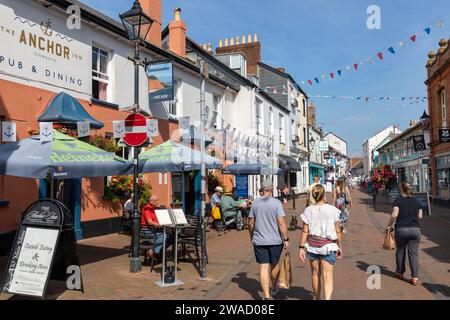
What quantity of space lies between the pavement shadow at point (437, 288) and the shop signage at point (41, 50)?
30.2ft

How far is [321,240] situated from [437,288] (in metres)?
2.73

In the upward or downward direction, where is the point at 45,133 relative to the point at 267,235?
upward

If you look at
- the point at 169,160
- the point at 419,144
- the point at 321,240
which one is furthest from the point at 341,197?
the point at 419,144

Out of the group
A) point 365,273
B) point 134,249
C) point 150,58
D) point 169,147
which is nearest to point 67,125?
point 169,147

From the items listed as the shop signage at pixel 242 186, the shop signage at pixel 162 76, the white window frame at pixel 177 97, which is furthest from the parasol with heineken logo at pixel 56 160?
the shop signage at pixel 242 186

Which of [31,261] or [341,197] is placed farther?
[341,197]

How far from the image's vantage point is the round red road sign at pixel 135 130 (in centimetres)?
784

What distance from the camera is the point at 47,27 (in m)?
10.2

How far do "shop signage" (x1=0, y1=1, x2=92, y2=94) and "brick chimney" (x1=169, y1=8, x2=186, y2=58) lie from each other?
21.6 ft

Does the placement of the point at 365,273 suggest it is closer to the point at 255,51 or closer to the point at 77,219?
the point at 77,219

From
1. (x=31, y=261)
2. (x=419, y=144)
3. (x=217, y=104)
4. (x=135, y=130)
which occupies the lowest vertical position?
(x=31, y=261)

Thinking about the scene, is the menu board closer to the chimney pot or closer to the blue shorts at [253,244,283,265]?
Result: the blue shorts at [253,244,283,265]

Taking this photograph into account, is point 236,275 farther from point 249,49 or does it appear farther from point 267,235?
point 249,49

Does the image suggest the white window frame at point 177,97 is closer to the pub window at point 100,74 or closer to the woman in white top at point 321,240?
the pub window at point 100,74
